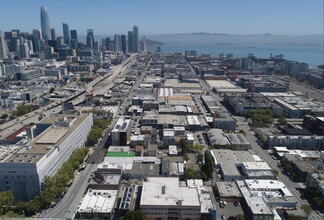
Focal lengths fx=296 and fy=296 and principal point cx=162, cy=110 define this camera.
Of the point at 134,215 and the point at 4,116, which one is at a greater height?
the point at 134,215

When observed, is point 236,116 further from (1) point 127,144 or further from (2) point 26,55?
(2) point 26,55

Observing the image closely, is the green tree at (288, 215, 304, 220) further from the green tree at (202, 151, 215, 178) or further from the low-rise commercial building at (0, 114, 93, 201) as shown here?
the low-rise commercial building at (0, 114, 93, 201)

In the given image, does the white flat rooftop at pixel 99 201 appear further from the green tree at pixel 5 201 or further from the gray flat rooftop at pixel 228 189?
the gray flat rooftop at pixel 228 189

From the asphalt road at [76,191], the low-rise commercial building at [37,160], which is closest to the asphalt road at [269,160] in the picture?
the asphalt road at [76,191]

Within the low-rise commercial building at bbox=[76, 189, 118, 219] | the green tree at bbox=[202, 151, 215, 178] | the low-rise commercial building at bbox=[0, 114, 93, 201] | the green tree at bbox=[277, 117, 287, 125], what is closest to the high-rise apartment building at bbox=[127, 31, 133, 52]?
the green tree at bbox=[277, 117, 287, 125]

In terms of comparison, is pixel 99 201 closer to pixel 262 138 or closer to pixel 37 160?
pixel 37 160

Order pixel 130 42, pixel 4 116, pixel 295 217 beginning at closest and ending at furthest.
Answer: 1. pixel 295 217
2. pixel 4 116
3. pixel 130 42

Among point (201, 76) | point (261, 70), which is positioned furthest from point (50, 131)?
point (261, 70)

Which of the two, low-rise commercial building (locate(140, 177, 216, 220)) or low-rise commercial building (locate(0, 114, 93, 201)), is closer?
low-rise commercial building (locate(140, 177, 216, 220))

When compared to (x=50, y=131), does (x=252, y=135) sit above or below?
below

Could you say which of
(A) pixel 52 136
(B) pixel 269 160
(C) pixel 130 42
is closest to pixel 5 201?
(A) pixel 52 136

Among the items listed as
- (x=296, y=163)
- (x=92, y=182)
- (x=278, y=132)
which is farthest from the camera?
(x=278, y=132)
